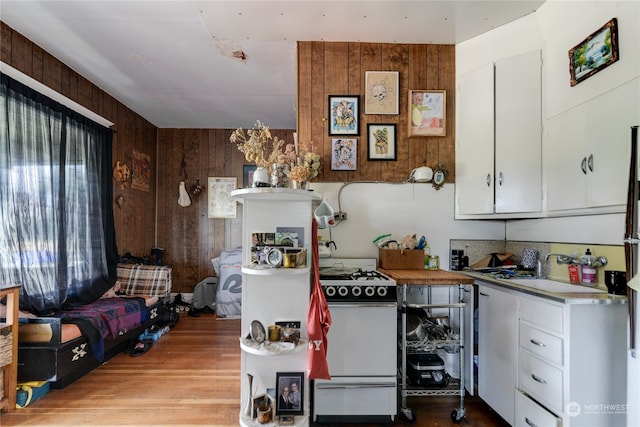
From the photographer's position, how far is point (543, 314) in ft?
5.66

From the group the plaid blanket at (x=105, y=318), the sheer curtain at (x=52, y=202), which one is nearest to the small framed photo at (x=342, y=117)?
the sheer curtain at (x=52, y=202)

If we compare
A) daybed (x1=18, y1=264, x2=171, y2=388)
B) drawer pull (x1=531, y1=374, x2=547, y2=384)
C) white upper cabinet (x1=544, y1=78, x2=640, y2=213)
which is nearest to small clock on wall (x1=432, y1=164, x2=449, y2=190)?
white upper cabinet (x1=544, y1=78, x2=640, y2=213)

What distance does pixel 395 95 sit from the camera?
2.65 meters

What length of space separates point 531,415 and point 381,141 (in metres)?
2.04

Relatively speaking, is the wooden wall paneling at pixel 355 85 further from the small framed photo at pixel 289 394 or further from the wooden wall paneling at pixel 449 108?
the small framed photo at pixel 289 394

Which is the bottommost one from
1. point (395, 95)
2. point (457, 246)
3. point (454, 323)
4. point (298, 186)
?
point (454, 323)

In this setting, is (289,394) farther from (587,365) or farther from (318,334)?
(587,365)

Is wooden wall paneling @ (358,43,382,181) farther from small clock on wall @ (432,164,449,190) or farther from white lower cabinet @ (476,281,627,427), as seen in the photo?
white lower cabinet @ (476,281,627,427)

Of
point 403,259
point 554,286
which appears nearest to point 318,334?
point 403,259

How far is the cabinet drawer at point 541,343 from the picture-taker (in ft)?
5.35

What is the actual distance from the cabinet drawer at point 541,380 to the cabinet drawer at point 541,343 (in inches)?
1.6

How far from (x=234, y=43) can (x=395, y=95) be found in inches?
56.2

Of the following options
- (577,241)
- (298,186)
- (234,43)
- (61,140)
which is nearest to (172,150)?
(61,140)

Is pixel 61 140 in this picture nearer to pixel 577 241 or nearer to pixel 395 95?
pixel 395 95
